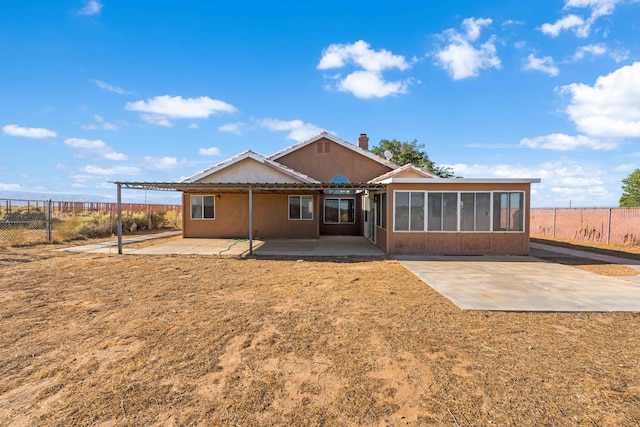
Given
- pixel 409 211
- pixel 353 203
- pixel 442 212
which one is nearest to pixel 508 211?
pixel 442 212

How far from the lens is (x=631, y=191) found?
29797mm

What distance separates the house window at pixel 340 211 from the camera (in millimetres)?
19188

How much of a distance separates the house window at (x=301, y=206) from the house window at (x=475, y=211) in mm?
7868

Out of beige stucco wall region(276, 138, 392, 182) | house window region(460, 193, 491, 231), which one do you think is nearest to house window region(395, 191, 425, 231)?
house window region(460, 193, 491, 231)

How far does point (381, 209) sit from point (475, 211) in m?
3.71

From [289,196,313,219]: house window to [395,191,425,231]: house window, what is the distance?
623cm

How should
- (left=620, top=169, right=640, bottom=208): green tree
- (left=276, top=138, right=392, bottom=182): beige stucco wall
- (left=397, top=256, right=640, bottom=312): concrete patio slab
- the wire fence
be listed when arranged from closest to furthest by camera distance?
(left=397, top=256, right=640, bottom=312): concrete patio slab → the wire fence → (left=276, top=138, right=392, bottom=182): beige stucco wall → (left=620, top=169, right=640, bottom=208): green tree

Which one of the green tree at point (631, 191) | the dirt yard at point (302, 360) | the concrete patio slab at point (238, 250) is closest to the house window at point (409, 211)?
the concrete patio slab at point (238, 250)

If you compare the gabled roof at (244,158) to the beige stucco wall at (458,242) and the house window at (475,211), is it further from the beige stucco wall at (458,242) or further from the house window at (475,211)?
the house window at (475,211)

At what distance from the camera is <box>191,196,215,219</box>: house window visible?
16906 millimetres

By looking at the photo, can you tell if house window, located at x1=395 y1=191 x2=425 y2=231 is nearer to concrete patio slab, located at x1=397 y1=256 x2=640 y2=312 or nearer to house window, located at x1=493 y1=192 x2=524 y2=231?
concrete patio slab, located at x1=397 y1=256 x2=640 y2=312

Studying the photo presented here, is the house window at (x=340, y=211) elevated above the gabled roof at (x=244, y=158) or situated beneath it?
situated beneath

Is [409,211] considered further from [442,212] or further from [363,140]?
[363,140]

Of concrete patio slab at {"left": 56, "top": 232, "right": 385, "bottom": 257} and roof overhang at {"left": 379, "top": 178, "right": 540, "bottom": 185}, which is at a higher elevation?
roof overhang at {"left": 379, "top": 178, "right": 540, "bottom": 185}
